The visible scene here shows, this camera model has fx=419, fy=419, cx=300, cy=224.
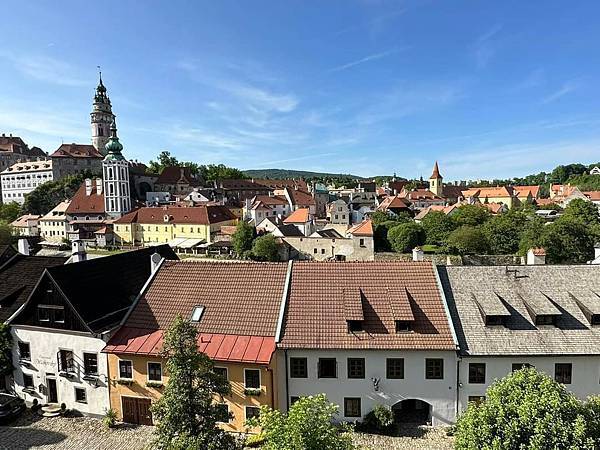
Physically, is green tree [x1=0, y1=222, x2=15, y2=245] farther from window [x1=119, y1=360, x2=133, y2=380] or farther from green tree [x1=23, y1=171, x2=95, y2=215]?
window [x1=119, y1=360, x2=133, y2=380]

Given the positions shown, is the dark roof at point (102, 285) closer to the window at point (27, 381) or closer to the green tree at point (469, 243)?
the window at point (27, 381)

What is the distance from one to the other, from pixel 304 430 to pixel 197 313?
1150cm

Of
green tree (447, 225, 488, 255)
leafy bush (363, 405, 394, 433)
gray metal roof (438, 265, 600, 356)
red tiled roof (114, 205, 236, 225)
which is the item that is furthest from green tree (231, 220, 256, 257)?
leafy bush (363, 405, 394, 433)

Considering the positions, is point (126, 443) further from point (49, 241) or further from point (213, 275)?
point (49, 241)

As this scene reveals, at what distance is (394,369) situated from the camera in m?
19.8

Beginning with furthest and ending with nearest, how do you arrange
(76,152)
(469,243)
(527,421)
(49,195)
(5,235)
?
(76,152), (49,195), (5,235), (469,243), (527,421)

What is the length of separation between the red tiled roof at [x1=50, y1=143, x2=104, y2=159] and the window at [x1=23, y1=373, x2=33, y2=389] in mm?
130095

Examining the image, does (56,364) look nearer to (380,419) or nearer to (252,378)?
(252,378)

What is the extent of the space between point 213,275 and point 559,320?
17999mm

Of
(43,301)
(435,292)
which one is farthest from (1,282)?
(435,292)

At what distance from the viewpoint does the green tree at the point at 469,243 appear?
205ft

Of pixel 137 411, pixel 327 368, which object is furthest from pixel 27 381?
pixel 327 368

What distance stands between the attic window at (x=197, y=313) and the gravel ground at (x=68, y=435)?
5.47 metres

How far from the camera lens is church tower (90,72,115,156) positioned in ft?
486
